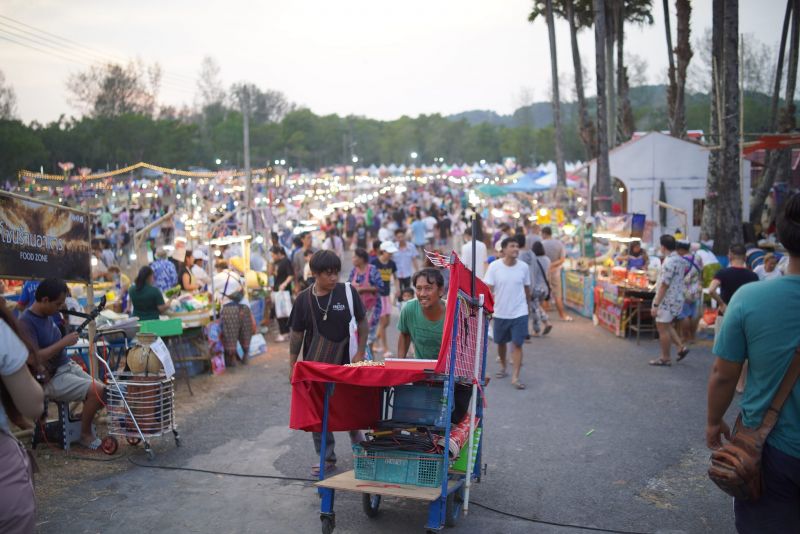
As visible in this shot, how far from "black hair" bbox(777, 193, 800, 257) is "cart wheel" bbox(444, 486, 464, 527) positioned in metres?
2.91

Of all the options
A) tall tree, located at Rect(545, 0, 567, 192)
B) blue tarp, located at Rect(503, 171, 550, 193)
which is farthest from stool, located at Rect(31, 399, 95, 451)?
tall tree, located at Rect(545, 0, 567, 192)

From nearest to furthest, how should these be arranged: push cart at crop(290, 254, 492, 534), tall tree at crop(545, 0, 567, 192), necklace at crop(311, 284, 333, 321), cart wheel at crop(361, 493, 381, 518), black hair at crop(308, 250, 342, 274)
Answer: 1. push cart at crop(290, 254, 492, 534)
2. cart wheel at crop(361, 493, 381, 518)
3. black hair at crop(308, 250, 342, 274)
4. necklace at crop(311, 284, 333, 321)
5. tall tree at crop(545, 0, 567, 192)

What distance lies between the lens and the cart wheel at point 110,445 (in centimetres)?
714

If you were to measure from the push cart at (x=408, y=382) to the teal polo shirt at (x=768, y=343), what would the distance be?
189 centimetres

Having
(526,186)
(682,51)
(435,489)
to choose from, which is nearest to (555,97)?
(526,186)

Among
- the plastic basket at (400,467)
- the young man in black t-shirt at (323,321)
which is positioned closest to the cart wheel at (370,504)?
the plastic basket at (400,467)

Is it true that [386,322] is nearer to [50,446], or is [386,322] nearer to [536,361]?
[536,361]

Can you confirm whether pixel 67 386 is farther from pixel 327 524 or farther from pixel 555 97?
pixel 555 97

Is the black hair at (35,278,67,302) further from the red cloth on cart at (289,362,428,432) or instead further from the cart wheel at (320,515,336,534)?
the cart wheel at (320,515,336,534)

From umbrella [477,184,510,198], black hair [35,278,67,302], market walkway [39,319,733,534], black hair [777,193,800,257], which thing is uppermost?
umbrella [477,184,510,198]

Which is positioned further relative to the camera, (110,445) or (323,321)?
(110,445)

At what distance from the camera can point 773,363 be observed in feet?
10.1

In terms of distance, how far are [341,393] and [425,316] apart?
1.02 m

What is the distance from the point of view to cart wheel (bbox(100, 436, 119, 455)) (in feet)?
23.4
